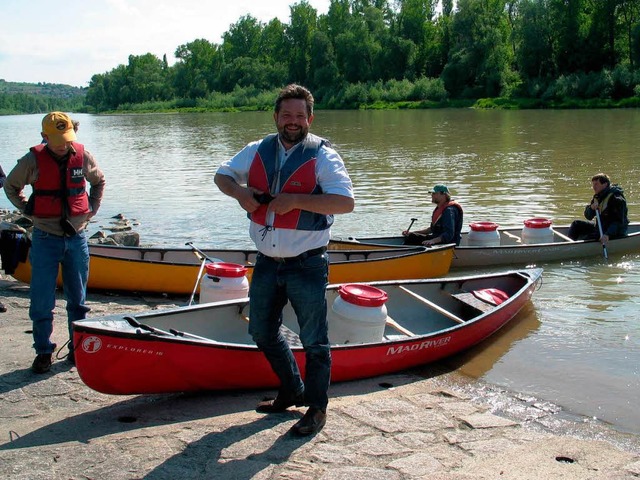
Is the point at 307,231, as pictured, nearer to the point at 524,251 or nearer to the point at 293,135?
the point at 293,135

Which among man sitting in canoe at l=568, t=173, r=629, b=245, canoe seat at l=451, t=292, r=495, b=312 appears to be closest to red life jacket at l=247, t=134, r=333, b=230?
canoe seat at l=451, t=292, r=495, b=312

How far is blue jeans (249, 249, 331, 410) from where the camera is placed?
4273 millimetres

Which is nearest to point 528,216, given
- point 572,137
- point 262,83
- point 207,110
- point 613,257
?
point 613,257

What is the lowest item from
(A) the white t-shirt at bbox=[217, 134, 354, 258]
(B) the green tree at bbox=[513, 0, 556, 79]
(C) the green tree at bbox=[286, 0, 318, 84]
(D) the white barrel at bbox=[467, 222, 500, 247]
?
(D) the white barrel at bbox=[467, 222, 500, 247]

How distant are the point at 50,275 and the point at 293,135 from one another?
2292 millimetres

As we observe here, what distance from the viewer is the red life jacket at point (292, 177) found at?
4.20 metres

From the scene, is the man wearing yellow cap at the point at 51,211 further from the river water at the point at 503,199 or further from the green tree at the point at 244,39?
the green tree at the point at 244,39

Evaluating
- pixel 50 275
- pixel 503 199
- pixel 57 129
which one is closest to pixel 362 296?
pixel 50 275

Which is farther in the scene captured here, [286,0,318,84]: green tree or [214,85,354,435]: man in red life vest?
[286,0,318,84]: green tree

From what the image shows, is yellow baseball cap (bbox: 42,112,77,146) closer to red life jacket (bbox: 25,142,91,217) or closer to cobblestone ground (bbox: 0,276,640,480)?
red life jacket (bbox: 25,142,91,217)

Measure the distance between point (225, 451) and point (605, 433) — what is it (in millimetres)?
2907

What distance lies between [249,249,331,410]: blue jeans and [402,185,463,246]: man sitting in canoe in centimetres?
595

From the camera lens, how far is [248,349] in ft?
17.1

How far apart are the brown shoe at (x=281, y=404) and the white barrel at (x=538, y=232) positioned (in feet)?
25.1
